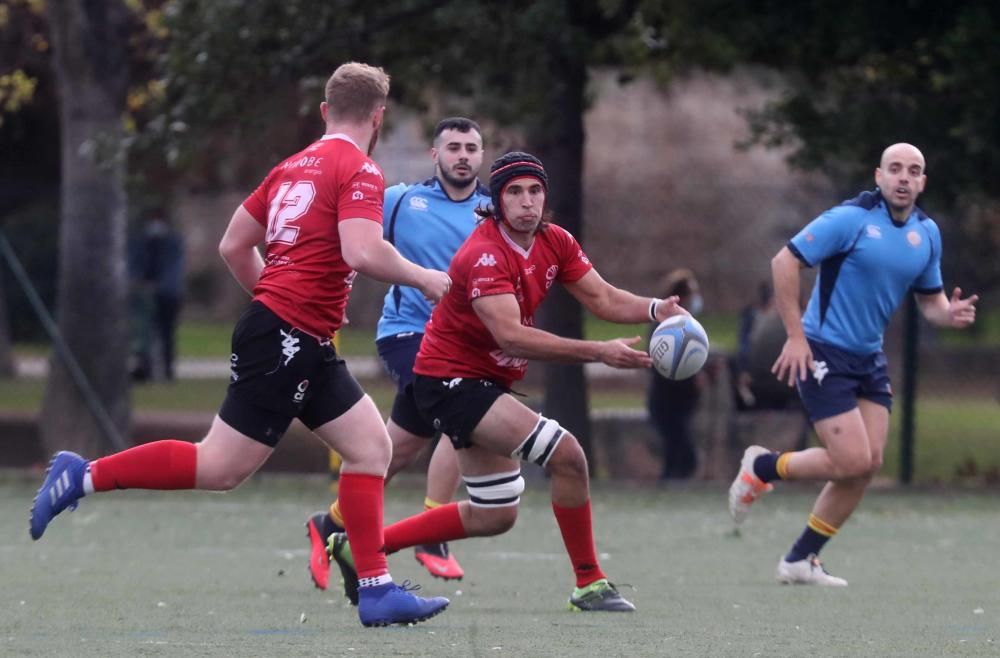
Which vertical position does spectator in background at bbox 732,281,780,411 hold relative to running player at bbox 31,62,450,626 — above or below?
below

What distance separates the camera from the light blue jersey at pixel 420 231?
8.20 metres

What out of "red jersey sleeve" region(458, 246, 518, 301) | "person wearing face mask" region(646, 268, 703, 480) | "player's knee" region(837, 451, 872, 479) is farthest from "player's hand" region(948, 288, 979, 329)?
"person wearing face mask" region(646, 268, 703, 480)

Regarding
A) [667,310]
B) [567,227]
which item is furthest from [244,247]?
[567,227]

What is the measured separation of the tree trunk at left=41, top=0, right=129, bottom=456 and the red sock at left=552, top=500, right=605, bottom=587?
7.88m

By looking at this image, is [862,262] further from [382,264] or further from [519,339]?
[382,264]

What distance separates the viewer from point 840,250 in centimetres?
835

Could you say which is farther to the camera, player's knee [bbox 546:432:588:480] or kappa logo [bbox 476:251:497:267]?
player's knee [bbox 546:432:588:480]

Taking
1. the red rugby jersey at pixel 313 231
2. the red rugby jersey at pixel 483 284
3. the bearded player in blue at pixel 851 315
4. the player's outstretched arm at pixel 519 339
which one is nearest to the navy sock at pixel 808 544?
the bearded player in blue at pixel 851 315

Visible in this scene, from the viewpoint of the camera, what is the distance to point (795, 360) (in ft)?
26.7

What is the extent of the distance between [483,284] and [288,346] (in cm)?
78

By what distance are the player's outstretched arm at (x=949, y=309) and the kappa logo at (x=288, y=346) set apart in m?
3.44

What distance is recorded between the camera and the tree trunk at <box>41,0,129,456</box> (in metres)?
14.2

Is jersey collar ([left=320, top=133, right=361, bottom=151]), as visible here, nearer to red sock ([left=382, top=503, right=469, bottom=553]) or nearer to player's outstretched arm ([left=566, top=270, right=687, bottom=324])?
player's outstretched arm ([left=566, top=270, right=687, bottom=324])

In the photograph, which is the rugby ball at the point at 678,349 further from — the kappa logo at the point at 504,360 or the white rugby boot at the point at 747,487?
the white rugby boot at the point at 747,487
